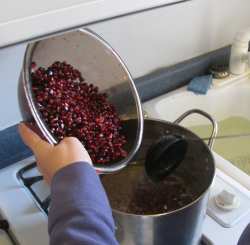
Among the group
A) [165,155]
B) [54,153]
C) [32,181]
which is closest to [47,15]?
[54,153]

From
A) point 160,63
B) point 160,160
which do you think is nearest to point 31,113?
point 160,160

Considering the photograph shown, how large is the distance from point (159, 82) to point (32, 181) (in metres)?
0.47

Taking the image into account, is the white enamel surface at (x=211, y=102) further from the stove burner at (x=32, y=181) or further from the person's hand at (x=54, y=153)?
the person's hand at (x=54, y=153)

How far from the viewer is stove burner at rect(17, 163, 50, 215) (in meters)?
0.77

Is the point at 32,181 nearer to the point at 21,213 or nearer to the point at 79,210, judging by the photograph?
the point at 21,213

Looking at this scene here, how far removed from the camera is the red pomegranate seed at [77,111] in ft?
2.14

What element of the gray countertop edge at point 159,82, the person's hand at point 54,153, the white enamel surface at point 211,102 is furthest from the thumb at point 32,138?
the white enamel surface at point 211,102

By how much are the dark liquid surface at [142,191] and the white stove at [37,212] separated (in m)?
0.07

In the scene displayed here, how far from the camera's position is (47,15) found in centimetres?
38

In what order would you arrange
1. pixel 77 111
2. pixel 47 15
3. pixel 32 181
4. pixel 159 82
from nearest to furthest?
pixel 47 15, pixel 77 111, pixel 32 181, pixel 159 82

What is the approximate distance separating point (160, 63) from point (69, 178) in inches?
26.1

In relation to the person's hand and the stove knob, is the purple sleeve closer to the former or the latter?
the person's hand

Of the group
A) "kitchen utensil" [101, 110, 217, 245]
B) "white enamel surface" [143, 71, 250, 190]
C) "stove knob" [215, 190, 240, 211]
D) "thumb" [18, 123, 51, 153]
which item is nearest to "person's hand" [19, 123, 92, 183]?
"thumb" [18, 123, 51, 153]

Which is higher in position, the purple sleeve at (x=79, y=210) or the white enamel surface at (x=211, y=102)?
the purple sleeve at (x=79, y=210)
